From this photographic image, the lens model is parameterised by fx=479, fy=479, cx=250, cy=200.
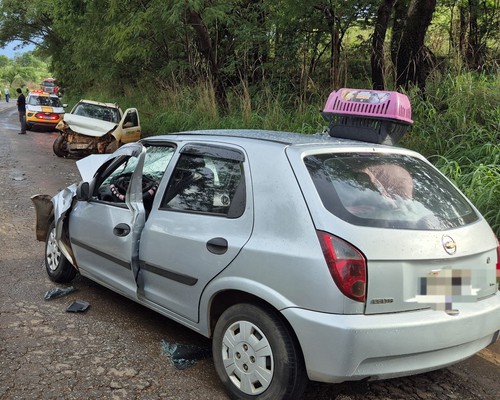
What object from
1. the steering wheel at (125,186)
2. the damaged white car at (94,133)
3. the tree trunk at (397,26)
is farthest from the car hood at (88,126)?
the steering wheel at (125,186)

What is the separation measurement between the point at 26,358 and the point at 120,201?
1.37 meters

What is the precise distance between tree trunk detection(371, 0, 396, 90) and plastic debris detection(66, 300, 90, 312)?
6.23m

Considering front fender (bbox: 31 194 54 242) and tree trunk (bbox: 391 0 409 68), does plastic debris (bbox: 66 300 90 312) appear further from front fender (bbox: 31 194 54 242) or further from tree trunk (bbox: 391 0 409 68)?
tree trunk (bbox: 391 0 409 68)

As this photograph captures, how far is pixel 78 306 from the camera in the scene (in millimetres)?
4094

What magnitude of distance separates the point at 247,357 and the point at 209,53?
1086 cm

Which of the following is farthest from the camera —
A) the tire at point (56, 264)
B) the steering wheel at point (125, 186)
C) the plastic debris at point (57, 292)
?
the tire at point (56, 264)

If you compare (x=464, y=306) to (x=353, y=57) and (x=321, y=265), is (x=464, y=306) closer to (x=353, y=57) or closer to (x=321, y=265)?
(x=321, y=265)

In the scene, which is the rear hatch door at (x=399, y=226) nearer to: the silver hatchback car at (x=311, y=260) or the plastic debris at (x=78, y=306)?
the silver hatchback car at (x=311, y=260)

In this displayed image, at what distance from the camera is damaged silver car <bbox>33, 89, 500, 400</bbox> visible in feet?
7.88

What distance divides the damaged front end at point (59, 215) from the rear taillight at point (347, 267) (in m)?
2.78

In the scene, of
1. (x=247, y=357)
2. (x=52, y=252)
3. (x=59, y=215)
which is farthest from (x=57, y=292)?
(x=247, y=357)

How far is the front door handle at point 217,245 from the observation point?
111 inches

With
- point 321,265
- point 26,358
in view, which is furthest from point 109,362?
point 321,265

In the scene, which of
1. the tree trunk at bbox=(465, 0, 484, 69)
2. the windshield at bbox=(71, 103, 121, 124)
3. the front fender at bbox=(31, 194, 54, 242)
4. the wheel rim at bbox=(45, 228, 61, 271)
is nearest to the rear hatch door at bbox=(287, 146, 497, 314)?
the wheel rim at bbox=(45, 228, 61, 271)
